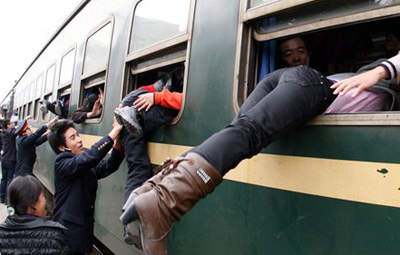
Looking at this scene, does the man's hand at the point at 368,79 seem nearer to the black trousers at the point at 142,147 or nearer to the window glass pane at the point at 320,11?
the window glass pane at the point at 320,11

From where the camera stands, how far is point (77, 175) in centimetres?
285

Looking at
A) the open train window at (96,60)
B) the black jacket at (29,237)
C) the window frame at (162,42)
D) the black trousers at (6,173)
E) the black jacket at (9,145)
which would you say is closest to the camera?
the black jacket at (29,237)

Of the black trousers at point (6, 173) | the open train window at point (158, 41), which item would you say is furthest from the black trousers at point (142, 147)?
the black trousers at point (6, 173)

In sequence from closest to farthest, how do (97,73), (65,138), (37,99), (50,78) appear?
(65,138)
(97,73)
(50,78)
(37,99)

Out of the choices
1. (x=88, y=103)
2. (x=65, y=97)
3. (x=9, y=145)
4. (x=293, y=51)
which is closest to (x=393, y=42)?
(x=293, y=51)

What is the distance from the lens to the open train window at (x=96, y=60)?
3.76 meters

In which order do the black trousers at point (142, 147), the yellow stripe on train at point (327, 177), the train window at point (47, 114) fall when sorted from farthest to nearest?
the train window at point (47, 114) → the black trousers at point (142, 147) → the yellow stripe on train at point (327, 177)

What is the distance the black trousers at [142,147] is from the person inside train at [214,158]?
965mm

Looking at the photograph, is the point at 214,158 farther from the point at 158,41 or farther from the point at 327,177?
the point at 158,41

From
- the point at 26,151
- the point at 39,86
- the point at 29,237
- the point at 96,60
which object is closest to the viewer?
the point at 29,237

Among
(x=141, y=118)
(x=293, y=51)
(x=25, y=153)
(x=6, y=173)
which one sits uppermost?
(x=293, y=51)

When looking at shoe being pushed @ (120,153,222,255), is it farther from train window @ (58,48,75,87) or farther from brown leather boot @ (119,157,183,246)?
train window @ (58,48,75,87)

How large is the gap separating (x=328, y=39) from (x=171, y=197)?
165 centimetres

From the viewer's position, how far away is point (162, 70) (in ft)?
10.6
